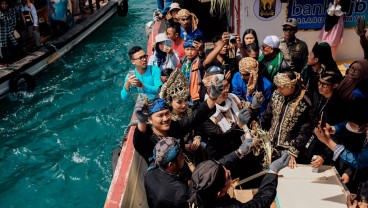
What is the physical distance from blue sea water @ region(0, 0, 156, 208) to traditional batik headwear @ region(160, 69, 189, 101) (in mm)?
3829

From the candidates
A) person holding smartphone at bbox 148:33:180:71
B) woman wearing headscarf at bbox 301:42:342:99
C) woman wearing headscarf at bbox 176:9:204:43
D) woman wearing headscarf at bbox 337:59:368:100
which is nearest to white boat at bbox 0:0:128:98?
person holding smartphone at bbox 148:33:180:71

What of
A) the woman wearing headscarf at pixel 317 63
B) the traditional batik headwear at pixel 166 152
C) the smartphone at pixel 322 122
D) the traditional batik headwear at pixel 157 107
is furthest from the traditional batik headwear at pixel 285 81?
the traditional batik headwear at pixel 166 152

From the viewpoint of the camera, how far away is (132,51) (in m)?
4.98

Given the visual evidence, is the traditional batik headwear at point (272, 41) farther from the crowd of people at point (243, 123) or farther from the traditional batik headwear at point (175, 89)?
the traditional batik headwear at point (175, 89)

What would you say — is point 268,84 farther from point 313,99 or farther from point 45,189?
point 45,189

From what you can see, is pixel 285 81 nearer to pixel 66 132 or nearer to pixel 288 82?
pixel 288 82

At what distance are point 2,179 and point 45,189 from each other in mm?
1119

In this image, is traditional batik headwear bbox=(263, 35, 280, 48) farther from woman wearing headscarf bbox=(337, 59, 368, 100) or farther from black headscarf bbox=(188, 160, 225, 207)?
black headscarf bbox=(188, 160, 225, 207)

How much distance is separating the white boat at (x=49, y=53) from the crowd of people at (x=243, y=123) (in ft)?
23.0

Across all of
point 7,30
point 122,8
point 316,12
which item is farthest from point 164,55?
point 122,8

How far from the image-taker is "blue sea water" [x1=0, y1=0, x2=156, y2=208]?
24.6 ft

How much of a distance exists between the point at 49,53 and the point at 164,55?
781cm

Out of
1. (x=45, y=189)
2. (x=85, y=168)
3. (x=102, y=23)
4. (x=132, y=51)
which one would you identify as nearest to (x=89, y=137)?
(x=85, y=168)

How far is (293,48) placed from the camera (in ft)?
18.2
